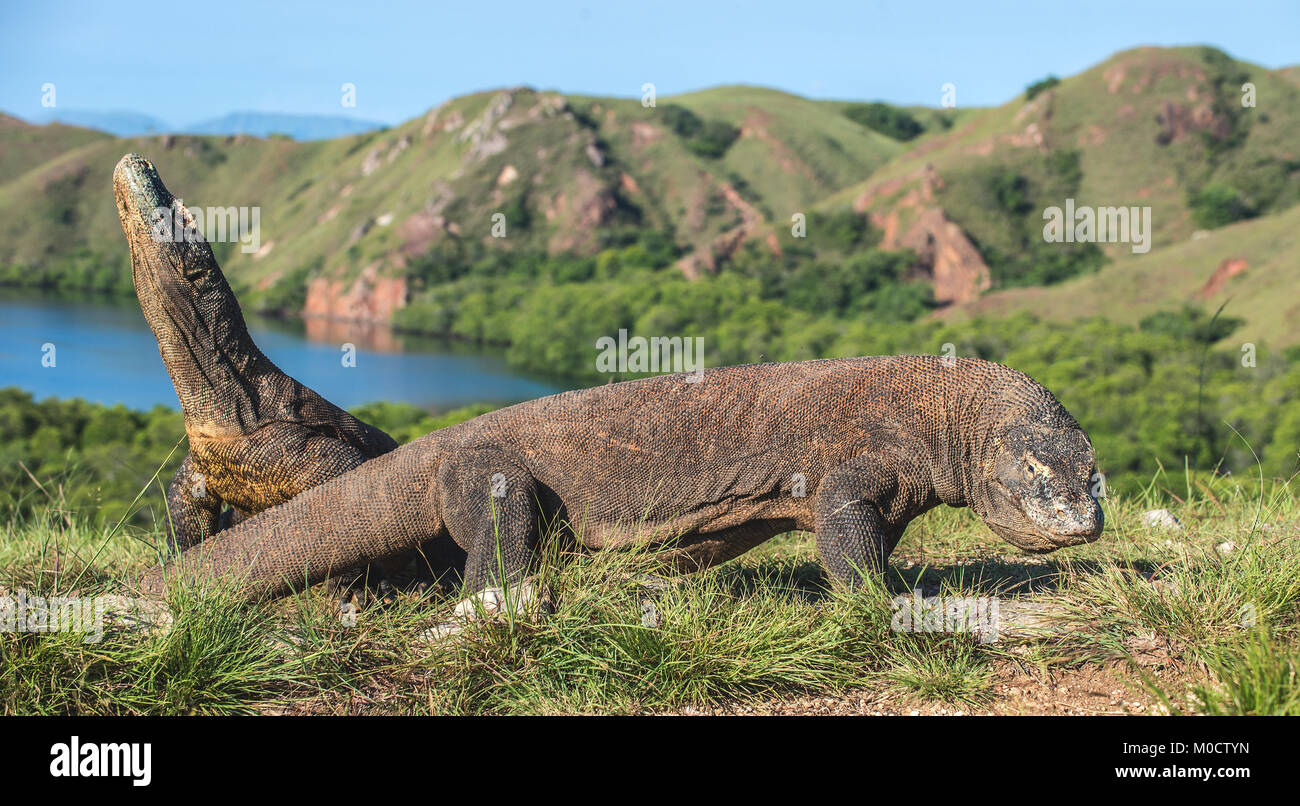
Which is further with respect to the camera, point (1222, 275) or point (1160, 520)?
point (1222, 275)

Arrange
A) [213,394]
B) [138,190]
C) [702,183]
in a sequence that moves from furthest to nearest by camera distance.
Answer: [702,183]
[213,394]
[138,190]

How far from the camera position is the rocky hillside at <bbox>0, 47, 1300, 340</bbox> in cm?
7319

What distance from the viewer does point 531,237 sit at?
89875 millimetres

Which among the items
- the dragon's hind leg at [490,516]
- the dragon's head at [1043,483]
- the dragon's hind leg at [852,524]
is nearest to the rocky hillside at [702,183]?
the dragon's head at [1043,483]

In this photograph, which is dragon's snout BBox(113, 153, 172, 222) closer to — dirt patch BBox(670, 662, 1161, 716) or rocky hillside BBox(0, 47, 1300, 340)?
dirt patch BBox(670, 662, 1161, 716)

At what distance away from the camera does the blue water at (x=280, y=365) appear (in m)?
48.7

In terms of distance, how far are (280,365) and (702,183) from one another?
62210 millimetres

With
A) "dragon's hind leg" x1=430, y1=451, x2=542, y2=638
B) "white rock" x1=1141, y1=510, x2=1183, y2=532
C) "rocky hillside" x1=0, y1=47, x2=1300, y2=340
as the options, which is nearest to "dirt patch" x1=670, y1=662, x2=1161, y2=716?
"dragon's hind leg" x1=430, y1=451, x2=542, y2=638

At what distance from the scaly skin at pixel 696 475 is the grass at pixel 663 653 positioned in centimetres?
21

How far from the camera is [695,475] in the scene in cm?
479

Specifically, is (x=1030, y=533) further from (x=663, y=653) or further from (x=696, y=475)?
(x=663, y=653)

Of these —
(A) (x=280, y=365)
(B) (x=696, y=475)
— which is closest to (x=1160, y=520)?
(B) (x=696, y=475)

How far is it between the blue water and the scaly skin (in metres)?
34.2
